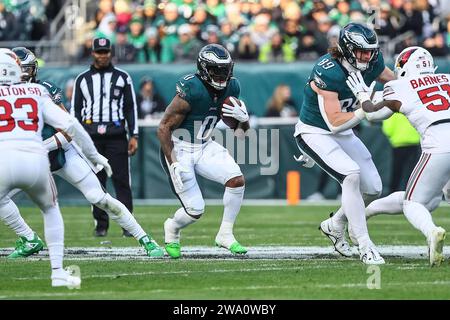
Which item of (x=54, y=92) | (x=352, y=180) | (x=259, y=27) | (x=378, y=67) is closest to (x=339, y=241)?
(x=352, y=180)

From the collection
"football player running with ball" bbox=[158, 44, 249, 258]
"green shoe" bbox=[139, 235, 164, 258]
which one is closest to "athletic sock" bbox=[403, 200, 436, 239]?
"football player running with ball" bbox=[158, 44, 249, 258]

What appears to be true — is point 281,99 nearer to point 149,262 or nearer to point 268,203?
point 268,203

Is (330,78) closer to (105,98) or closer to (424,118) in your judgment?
(424,118)

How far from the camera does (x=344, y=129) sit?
8055 millimetres

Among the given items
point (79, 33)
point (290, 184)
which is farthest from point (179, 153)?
point (79, 33)

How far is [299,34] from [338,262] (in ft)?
32.6

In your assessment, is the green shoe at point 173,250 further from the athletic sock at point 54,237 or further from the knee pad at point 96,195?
the athletic sock at point 54,237

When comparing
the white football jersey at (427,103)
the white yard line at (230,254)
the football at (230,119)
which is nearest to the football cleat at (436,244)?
the white football jersey at (427,103)

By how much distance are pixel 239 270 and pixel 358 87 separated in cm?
160

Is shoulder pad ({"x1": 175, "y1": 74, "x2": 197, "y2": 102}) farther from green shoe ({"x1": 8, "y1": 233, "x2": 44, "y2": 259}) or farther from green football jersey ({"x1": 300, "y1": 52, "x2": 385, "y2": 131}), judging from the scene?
green shoe ({"x1": 8, "y1": 233, "x2": 44, "y2": 259})

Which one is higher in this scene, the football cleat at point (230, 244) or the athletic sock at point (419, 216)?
the athletic sock at point (419, 216)

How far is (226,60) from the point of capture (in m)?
8.45

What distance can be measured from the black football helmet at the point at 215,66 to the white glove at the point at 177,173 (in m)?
0.68

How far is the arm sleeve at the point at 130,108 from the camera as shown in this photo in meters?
10.8
